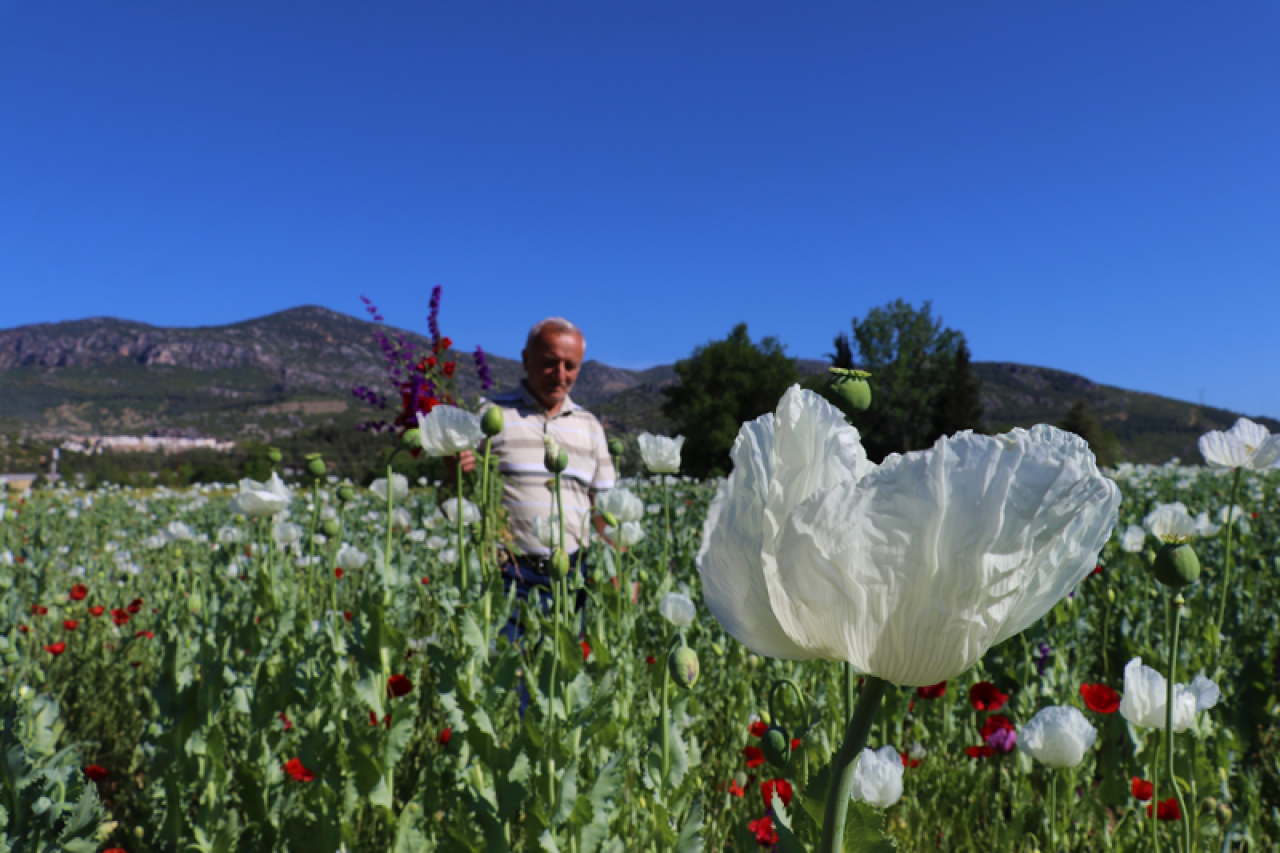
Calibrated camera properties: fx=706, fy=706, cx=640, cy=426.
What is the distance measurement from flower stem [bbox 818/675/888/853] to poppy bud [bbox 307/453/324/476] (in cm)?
200

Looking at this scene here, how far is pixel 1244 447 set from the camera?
2076mm

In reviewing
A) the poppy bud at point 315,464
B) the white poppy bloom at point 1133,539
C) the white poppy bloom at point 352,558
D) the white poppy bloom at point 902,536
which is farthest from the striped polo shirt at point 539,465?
the white poppy bloom at point 1133,539

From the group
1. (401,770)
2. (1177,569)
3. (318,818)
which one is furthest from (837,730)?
(401,770)

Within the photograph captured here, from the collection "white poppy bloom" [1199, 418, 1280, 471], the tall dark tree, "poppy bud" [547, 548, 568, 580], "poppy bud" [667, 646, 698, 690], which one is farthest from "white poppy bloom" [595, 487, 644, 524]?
the tall dark tree

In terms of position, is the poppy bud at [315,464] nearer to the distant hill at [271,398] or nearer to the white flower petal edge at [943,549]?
the white flower petal edge at [943,549]

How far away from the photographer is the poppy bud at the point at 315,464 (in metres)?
2.14

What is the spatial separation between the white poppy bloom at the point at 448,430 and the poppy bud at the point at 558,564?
1.24 ft

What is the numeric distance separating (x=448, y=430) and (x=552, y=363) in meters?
1.48

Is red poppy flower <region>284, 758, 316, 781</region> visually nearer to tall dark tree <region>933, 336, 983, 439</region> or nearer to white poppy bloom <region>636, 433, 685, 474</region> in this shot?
white poppy bloom <region>636, 433, 685, 474</region>

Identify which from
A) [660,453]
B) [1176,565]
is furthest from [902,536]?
[660,453]

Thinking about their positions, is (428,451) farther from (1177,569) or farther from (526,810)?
(1177,569)

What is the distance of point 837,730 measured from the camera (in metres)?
2.30

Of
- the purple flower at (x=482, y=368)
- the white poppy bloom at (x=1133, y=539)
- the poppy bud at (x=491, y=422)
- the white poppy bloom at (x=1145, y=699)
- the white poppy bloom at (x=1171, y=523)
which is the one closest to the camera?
the white poppy bloom at (x=1145, y=699)

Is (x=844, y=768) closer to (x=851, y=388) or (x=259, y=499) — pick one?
(x=851, y=388)
